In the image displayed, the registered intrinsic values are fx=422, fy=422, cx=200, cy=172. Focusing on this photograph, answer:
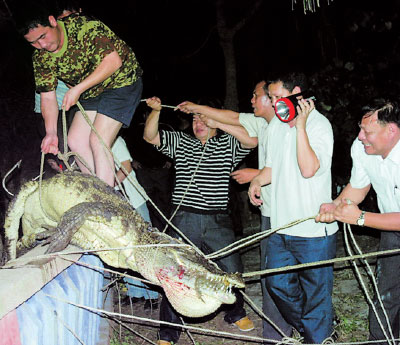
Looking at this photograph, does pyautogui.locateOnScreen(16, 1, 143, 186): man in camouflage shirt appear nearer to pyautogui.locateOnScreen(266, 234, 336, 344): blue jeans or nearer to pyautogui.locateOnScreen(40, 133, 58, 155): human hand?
pyautogui.locateOnScreen(40, 133, 58, 155): human hand

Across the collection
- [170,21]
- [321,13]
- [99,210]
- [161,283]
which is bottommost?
[161,283]

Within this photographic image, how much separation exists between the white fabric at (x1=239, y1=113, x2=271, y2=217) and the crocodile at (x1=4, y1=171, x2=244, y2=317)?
51.6 inches

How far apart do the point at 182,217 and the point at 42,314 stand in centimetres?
200

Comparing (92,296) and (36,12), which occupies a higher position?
(36,12)

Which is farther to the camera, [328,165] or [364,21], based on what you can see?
[364,21]

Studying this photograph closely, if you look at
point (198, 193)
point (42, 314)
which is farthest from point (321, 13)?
point (42, 314)

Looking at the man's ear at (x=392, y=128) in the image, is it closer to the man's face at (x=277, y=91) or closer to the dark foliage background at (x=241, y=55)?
the dark foliage background at (x=241, y=55)

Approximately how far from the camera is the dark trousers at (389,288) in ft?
10.1

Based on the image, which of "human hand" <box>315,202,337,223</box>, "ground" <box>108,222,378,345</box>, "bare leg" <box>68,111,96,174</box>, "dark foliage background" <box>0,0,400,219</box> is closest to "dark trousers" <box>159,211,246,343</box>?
"ground" <box>108,222,378,345</box>

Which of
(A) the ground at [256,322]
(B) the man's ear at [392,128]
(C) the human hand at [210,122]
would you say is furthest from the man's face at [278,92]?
(A) the ground at [256,322]

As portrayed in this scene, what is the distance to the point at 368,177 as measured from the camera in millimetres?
3229

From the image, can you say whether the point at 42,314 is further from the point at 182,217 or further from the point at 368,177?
the point at 368,177

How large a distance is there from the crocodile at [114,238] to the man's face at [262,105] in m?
1.55

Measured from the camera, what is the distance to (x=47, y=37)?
290 centimetres
